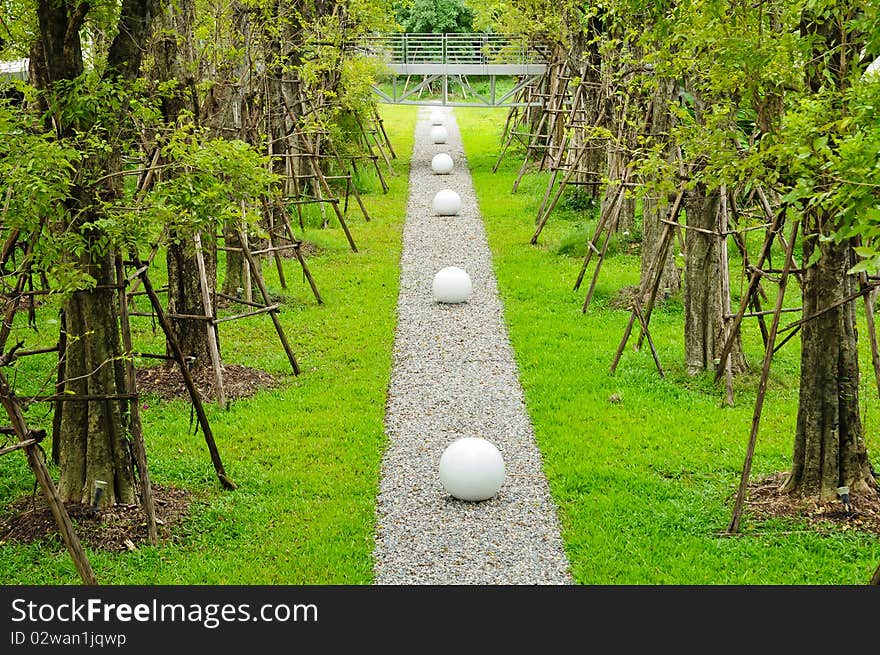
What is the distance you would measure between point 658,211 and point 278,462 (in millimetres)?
6723

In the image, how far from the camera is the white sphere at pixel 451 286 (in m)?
15.7

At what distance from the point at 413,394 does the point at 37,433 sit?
19.2 feet

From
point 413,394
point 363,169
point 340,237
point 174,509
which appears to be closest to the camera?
point 174,509

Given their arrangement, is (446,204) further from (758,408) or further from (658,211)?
(758,408)

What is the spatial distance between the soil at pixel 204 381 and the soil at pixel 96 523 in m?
2.96

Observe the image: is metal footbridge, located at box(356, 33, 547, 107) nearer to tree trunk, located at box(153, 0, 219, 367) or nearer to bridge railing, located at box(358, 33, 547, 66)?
bridge railing, located at box(358, 33, 547, 66)

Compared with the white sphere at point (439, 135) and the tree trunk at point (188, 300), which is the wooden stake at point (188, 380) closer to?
the tree trunk at point (188, 300)

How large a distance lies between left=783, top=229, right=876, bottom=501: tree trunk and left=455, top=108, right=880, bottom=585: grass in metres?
0.57

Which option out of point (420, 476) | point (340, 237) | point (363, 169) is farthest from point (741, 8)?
point (363, 169)

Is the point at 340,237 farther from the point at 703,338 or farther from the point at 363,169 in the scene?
the point at 703,338

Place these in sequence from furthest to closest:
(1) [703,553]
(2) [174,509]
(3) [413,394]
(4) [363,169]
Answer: (4) [363,169], (3) [413,394], (2) [174,509], (1) [703,553]

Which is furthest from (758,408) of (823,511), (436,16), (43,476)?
(436,16)

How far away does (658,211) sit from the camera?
13852 mm

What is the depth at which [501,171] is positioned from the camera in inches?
1154
